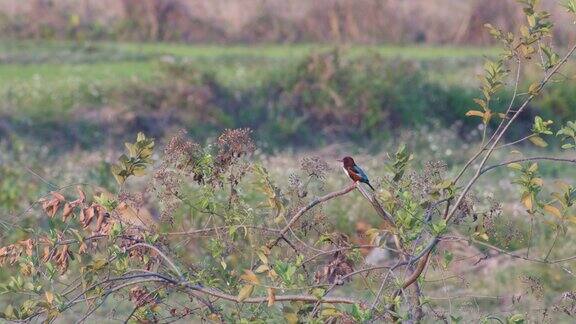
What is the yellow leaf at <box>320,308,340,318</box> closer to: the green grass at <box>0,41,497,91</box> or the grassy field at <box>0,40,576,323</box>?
the grassy field at <box>0,40,576,323</box>

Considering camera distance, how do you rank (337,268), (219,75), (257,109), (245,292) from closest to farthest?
(245,292), (337,268), (257,109), (219,75)

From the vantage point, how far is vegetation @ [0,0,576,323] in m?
4.57

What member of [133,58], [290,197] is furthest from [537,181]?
[133,58]

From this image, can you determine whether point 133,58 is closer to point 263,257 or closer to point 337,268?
point 337,268

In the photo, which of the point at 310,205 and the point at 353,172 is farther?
the point at 353,172

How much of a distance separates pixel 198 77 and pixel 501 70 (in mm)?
12023

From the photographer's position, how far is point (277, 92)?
55.7 ft

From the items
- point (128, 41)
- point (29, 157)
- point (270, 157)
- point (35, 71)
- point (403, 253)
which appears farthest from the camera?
point (128, 41)

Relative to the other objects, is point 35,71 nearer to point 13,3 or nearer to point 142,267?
point 13,3

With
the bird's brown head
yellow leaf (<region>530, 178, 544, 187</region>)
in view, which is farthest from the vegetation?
the bird's brown head

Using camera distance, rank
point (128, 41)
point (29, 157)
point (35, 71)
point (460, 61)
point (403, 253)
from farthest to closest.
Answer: point (128, 41), point (460, 61), point (35, 71), point (29, 157), point (403, 253)

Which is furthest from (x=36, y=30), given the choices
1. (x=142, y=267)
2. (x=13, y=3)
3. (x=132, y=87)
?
(x=142, y=267)

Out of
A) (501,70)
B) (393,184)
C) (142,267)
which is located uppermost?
(501,70)

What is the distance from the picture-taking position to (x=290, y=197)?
482cm
